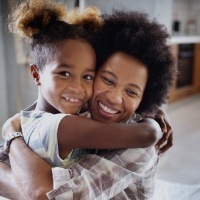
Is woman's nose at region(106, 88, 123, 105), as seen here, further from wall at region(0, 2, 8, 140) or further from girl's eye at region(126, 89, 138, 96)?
wall at region(0, 2, 8, 140)

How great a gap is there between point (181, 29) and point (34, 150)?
524cm

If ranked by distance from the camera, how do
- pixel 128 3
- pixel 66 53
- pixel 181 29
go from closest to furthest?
pixel 66 53, pixel 128 3, pixel 181 29

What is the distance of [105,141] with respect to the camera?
2.92ft

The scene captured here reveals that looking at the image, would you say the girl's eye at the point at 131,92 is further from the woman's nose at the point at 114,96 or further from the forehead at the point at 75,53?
the forehead at the point at 75,53

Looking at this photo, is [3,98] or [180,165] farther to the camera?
[180,165]

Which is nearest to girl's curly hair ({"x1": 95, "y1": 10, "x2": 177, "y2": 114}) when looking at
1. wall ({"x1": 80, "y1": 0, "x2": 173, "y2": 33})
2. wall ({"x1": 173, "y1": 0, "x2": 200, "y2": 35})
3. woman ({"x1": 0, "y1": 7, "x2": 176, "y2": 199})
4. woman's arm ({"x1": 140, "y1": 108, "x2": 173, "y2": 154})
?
woman ({"x1": 0, "y1": 7, "x2": 176, "y2": 199})

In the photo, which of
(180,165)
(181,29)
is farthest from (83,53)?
(181,29)

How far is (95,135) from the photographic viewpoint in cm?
88

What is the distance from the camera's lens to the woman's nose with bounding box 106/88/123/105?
3.28 feet

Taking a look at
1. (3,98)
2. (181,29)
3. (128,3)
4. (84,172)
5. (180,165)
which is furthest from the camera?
(181,29)

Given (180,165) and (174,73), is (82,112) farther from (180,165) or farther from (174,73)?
(180,165)

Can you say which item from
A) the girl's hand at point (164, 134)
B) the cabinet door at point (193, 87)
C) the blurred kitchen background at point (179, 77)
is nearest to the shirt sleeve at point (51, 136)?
the girl's hand at point (164, 134)

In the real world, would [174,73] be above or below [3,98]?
above

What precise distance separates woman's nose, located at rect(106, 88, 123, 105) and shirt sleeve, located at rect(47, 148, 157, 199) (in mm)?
160
